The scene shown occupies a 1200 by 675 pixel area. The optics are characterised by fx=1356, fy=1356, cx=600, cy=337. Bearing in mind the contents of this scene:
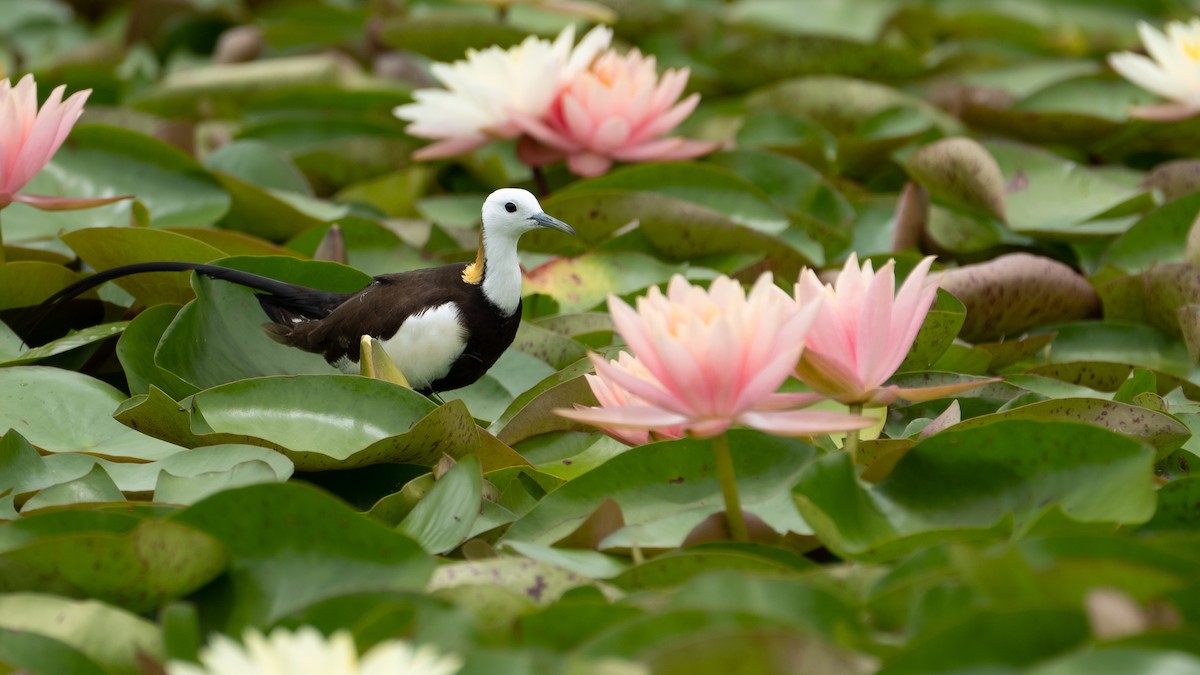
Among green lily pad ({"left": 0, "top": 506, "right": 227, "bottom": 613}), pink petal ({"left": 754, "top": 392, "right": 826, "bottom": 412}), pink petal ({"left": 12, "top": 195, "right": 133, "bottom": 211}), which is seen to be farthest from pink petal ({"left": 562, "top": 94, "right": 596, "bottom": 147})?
green lily pad ({"left": 0, "top": 506, "right": 227, "bottom": 613})

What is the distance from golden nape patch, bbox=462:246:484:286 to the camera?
221 centimetres

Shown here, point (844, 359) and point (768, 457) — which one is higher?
point (844, 359)

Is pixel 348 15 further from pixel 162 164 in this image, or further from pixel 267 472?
pixel 267 472

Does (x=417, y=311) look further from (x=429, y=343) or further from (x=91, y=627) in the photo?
(x=91, y=627)

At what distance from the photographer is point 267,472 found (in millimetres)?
1674

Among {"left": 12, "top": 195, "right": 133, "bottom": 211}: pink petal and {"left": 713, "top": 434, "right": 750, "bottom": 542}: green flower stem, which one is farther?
{"left": 12, "top": 195, "right": 133, "bottom": 211}: pink petal

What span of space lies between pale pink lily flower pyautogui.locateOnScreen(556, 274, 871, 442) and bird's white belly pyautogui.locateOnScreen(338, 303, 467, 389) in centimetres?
61

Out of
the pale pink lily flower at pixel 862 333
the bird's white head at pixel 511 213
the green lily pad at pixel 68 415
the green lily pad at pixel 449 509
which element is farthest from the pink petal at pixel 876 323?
the green lily pad at pixel 68 415

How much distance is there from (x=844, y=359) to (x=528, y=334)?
83 centimetres

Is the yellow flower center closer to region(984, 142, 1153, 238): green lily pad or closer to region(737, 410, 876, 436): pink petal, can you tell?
region(984, 142, 1153, 238): green lily pad

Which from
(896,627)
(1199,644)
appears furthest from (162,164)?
(1199,644)

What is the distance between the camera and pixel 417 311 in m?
2.17

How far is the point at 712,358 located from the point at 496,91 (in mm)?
1672

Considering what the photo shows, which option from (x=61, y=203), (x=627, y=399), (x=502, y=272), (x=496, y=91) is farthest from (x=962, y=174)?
(x=61, y=203)
